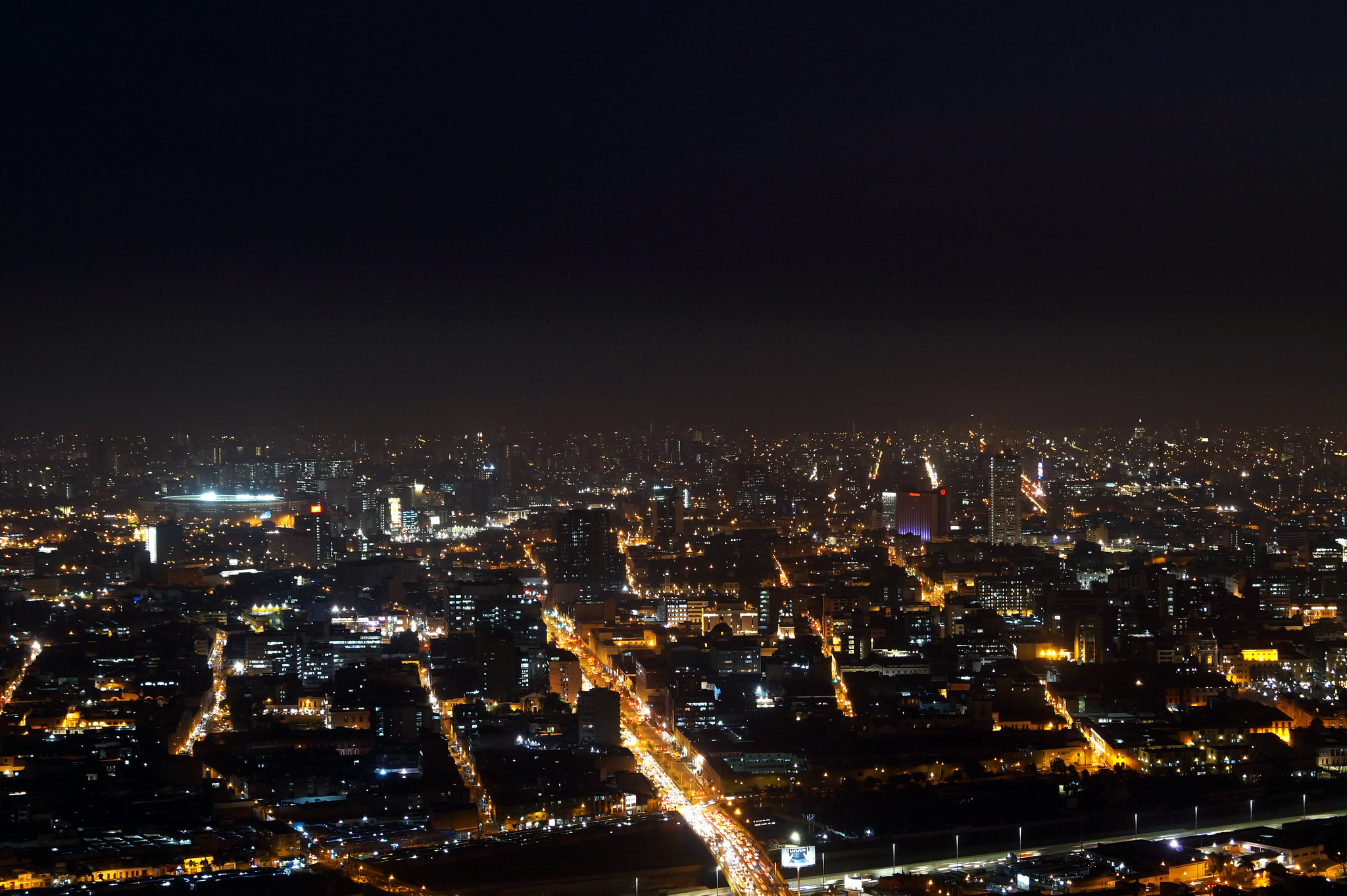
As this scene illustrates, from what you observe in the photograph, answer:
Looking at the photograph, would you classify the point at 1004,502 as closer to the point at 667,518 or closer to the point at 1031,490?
the point at 1031,490

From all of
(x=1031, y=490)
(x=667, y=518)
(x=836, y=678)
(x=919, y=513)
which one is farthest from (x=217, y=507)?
(x=836, y=678)

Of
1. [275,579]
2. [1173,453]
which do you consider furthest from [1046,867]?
[1173,453]

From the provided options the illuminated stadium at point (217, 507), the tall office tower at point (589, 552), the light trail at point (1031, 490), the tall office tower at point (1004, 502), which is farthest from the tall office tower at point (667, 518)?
the illuminated stadium at point (217, 507)

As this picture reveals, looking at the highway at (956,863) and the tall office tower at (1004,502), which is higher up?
the tall office tower at (1004,502)

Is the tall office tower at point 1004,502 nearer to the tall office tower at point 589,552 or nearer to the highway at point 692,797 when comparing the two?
the tall office tower at point 589,552

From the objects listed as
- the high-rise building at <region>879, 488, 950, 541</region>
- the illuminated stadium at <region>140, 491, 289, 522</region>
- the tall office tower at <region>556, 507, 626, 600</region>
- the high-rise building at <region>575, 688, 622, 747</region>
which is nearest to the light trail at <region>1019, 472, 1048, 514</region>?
the high-rise building at <region>879, 488, 950, 541</region>

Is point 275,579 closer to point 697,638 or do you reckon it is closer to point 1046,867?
point 697,638
